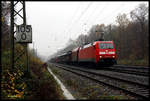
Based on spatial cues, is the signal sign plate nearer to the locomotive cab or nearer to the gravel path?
the gravel path

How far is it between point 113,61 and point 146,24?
22323mm

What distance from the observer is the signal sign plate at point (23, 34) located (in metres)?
8.27

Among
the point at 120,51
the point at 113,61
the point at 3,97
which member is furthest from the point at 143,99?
the point at 120,51

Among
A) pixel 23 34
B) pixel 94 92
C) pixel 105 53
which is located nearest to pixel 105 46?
pixel 105 53

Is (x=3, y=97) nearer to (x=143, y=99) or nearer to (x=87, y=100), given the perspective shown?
(x=87, y=100)

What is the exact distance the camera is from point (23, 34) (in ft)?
27.3

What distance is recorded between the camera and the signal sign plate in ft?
27.1

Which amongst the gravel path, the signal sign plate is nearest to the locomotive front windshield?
the gravel path

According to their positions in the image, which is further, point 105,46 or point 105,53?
point 105,46

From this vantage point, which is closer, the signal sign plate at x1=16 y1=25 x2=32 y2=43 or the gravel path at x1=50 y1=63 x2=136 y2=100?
the gravel path at x1=50 y1=63 x2=136 y2=100

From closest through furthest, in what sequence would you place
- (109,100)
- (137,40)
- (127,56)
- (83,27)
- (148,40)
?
(109,100)
(83,27)
(148,40)
(137,40)
(127,56)

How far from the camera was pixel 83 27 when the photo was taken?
23.5 metres

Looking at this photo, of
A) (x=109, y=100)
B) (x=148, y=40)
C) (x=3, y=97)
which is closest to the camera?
(x=3, y=97)

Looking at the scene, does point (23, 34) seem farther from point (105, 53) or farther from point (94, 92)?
point (105, 53)
